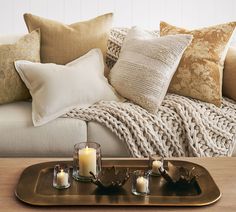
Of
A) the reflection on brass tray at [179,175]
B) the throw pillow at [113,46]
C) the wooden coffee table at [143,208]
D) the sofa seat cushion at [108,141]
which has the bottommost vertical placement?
the sofa seat cushion at [108,141]

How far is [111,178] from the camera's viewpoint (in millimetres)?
1598

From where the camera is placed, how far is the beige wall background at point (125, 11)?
11.2 ft

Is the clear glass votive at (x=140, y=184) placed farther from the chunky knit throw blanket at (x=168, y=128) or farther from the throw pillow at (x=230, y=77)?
the throw pillow at (x=230, y=77)

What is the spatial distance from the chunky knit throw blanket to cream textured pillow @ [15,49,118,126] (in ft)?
0.22

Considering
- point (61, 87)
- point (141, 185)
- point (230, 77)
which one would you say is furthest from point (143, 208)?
point (230, 77)

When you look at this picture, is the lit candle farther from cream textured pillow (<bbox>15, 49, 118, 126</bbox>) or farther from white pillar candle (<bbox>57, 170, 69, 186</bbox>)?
cream textured pillow (<bbox>15, 49, 118, 126</bbox>)

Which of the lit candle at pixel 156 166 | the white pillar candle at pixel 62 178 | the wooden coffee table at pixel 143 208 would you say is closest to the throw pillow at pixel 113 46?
the wooden coffee table at pixel 143 208

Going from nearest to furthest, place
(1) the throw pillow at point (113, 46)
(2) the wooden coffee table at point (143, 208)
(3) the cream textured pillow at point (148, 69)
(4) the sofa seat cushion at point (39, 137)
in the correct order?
(2) the wooden coffee table at point (143, 208) < (4) the sofa seat cushion at point (39, 137) < (3) the cream textured pillow at point (148, 69) < (1) the throw pillow at point (113, 46)

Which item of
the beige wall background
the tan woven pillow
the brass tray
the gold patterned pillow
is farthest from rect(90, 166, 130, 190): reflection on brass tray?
the beige wall background

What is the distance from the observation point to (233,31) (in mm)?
2529

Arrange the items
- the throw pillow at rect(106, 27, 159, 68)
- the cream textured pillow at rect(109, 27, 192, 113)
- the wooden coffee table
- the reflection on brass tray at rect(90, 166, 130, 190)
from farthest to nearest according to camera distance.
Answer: the throw pillow at rect(106, 27, 159, 68) → the cream textured pillow at rect(109, 27, 192, 113) → the reflection on brass tray at rect(90, 166, 130, 190) → the wooden coffee table

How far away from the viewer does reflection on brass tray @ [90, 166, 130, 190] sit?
5.00 ft

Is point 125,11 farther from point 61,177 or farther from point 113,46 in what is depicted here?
point 61,177

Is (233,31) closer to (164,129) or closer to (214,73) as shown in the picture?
(214,73)
